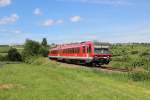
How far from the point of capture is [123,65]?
42.9 m

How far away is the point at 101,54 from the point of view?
4138cm

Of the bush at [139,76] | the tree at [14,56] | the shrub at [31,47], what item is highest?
the shrub at [31,47]

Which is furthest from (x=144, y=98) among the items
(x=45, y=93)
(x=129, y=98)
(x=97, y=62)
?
(x=97, y=62)

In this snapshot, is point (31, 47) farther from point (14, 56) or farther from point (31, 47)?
point (14, 56)

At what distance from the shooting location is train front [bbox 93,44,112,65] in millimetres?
41091

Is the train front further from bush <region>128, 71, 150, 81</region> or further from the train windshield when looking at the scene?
bush <region>128, 71, 150, 81</region>

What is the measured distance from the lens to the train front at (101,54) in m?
41.1

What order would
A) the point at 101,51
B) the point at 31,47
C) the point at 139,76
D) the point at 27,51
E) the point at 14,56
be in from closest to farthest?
the point at 139,76
the point at 101,51
the point at 14,56
the point at 27,51
the point at 31,47

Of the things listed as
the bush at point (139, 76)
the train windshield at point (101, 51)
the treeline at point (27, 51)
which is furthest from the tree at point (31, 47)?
the bush at point (139, 76)

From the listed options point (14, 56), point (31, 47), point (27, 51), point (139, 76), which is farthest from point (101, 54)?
point (31, 47)

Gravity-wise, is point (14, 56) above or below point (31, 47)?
below

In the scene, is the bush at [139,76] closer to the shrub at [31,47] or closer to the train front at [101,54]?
the train front at [101,54]

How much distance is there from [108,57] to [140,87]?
1957cm

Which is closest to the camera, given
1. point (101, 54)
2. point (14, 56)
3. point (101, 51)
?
point (101, 54)
